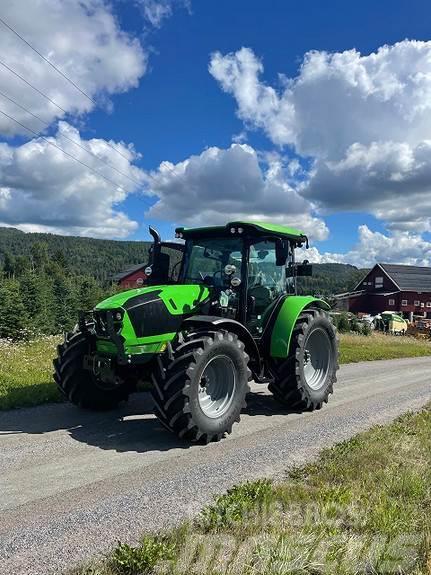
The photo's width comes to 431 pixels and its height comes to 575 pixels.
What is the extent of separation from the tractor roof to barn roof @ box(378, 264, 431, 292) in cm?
5916

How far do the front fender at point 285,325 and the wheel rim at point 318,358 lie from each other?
2.42ft

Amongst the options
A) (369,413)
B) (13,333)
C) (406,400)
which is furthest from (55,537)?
(13,333)

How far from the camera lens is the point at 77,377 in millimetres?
7180

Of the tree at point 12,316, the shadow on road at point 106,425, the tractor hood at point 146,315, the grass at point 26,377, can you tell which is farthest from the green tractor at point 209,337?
the tree at point 12,316

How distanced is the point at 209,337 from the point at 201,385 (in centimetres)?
68

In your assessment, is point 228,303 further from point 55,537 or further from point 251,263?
point 55,537

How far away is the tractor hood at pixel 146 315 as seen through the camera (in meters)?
6.35

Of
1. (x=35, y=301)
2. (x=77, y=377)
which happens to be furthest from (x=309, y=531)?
(x=35, y=301)

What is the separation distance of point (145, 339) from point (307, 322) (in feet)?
9.29

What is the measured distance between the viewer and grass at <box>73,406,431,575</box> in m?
3.34

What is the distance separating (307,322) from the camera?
807cm

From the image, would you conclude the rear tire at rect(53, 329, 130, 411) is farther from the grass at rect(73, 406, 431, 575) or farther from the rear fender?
the grass at rect(73, 406, 431, 575)

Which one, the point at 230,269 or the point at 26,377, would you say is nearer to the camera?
the point at 230,269

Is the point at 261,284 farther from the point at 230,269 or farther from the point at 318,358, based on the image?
the point at 318,358
